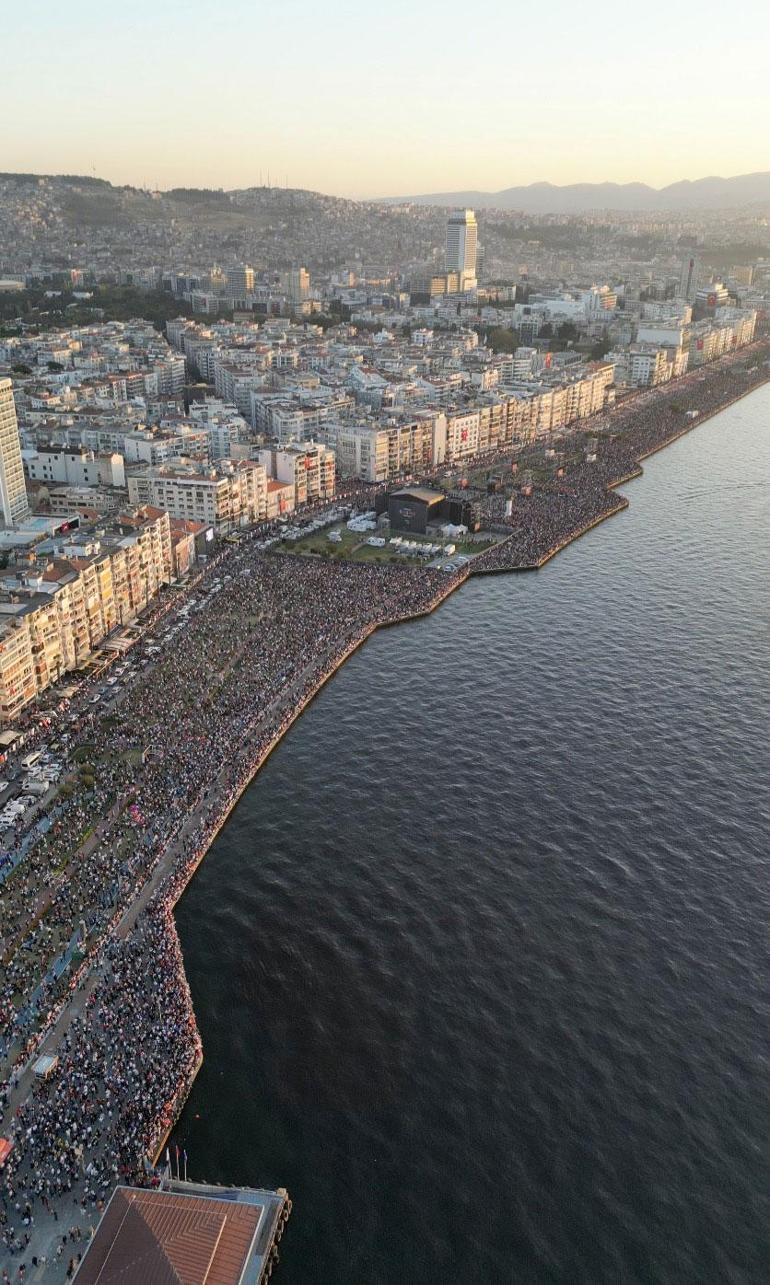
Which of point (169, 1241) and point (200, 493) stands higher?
point (200, 493)

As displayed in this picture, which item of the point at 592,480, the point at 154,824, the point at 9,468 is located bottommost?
the point at 592,480

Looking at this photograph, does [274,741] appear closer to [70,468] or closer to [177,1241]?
[177,1241]

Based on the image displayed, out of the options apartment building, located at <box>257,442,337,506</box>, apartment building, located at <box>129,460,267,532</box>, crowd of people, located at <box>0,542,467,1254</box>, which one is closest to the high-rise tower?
apartment building, located at <box>129,460,267,532</box>

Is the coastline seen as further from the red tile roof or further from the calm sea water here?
the red tile roof

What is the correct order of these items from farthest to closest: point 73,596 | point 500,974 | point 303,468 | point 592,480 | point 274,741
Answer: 1. point 592,480
2. point 303,468
3. point 73,596
4. point 274,741
5. point 500,974

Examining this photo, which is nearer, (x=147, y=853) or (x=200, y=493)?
(x=147, y=853)

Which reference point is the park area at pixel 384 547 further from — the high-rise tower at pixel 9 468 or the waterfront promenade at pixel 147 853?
the high-rise tower at pixel 9 468

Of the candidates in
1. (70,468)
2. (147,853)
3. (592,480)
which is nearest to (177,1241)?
(147,853)

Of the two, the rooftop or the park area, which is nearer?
the rooftop

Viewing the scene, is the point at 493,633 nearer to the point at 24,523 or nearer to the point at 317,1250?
the point at 24,523
